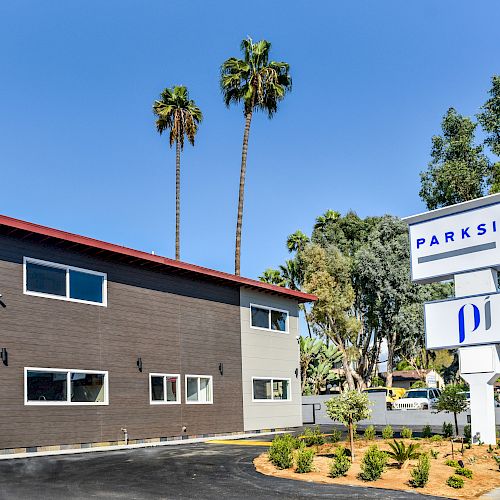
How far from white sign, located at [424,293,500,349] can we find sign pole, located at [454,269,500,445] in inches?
12.3

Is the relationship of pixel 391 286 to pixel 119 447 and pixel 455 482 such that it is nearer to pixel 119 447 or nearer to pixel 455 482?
pixel 119 447

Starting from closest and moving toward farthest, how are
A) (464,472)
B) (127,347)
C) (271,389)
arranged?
(464,472) < (127,347) < (271,389)

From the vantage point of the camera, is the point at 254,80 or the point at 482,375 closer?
the point at 482,375

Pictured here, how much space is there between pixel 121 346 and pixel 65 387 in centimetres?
270

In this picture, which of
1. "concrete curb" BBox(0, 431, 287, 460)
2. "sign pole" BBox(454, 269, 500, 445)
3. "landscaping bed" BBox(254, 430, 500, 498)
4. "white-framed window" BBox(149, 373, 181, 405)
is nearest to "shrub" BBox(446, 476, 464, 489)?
"landscaping bed" BBox(254, 430, 500, 498)

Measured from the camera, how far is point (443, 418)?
36.0 meters

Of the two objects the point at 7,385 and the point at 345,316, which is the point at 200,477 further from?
the point at 345,316

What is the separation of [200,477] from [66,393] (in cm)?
781

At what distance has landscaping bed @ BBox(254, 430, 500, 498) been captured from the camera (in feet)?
46.3

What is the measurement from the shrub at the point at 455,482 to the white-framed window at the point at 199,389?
13.8 metres

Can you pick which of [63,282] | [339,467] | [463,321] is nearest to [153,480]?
[339,467]

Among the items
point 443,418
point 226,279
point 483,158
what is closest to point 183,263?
point 226,279

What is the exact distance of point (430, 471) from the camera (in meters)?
15.5

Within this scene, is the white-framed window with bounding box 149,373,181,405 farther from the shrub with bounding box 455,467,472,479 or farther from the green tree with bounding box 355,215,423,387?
the green tree with bounding box 355,215,423,387
